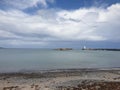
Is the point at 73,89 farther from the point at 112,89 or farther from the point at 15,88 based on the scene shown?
the point at 15,88

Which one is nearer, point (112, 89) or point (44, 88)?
point (112, 89)

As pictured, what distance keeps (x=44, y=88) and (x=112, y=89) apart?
6910 millimetres

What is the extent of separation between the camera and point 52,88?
20.5 m

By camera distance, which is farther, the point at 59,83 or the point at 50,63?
A: the point at 50,63

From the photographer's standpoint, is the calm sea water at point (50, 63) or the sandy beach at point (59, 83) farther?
the calm sea water at point (50, 63)

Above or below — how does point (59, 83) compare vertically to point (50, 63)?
below

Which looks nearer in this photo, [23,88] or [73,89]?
[73,89]

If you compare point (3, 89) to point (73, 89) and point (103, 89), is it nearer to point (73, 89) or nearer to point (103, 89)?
point (73, 89)

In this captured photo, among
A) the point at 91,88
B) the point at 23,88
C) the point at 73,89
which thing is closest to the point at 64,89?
the point at 73,89

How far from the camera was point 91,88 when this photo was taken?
1928 centimetres

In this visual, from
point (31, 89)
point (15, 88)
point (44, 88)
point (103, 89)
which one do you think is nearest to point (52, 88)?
point (44, 88)

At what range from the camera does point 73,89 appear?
1908cm

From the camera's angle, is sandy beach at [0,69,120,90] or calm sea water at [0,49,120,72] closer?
sandy beach at [0,69,120,90]

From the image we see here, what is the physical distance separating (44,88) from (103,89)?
6.05 m
